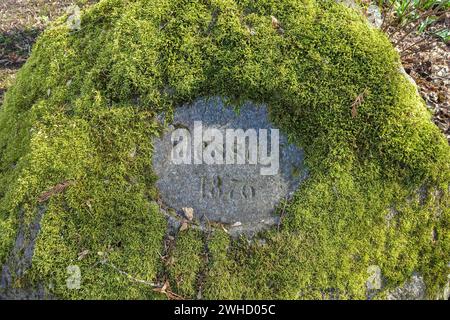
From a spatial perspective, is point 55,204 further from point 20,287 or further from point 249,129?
point 249,129

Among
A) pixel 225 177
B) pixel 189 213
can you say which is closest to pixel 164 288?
pixel 189 213

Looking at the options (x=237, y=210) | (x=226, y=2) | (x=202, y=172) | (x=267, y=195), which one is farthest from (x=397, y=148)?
(x=226, y=2)

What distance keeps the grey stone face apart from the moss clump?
0.10m

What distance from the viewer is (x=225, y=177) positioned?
10.7ft

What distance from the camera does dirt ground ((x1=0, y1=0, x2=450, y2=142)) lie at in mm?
4875

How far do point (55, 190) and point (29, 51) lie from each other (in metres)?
4.72

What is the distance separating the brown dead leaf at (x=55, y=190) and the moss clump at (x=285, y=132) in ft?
0.09

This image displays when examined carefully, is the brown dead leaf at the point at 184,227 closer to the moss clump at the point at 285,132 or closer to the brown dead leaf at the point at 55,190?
the moss clump at the point at 285,132

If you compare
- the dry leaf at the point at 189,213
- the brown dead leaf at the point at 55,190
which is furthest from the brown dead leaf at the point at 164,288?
the brown dead leaf at the point at 55,190

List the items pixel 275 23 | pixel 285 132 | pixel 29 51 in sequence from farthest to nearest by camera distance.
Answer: pixel 29 51, pixel 275 23, pixel 285 132

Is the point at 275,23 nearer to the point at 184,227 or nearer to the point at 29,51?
the point at 184,227

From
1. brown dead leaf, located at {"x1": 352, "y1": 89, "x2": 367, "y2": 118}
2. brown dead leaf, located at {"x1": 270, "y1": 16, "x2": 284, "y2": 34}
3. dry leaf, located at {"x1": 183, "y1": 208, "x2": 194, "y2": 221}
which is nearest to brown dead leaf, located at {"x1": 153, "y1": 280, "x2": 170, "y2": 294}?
dry leaf, located at {"x1": 183, "y1": 208, "x2": 194, "y2": 221}
